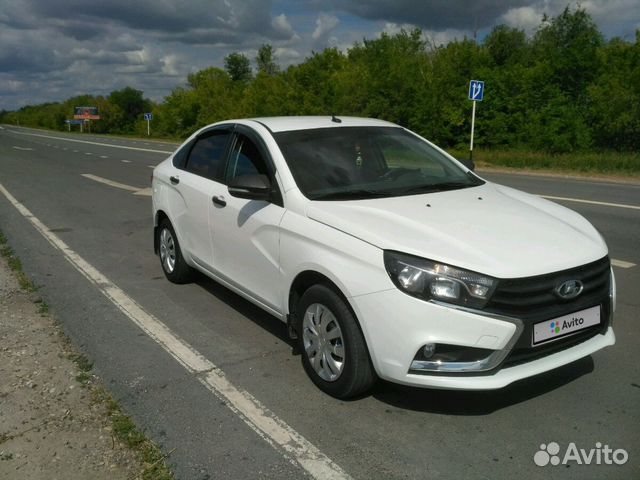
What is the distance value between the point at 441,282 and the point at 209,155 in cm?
295

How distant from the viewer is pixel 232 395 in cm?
373

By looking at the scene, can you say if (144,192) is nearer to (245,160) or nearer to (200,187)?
Result: (200,187)

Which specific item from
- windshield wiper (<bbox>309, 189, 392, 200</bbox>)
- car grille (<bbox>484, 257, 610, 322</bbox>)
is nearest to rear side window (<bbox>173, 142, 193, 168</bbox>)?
windshield wiper (<bbox>309, 189, 392, 200</bbox>)

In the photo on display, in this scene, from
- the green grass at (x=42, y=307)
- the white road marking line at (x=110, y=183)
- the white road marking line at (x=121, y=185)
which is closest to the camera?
the green grass at (x=42, y=307)

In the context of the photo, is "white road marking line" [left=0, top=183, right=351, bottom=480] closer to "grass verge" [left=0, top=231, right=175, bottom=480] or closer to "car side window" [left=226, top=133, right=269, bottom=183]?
"grass verge" [left=0, top=231, right=175, bottom=480]

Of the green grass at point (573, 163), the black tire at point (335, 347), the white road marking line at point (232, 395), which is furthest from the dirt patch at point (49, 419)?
the green grass at point (573, 163)

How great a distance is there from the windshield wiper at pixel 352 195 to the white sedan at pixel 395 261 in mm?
18

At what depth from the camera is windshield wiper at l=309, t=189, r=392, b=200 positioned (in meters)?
4.02

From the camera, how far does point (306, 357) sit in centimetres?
388

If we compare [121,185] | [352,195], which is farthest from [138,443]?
[121,185]

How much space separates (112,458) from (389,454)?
1.37m

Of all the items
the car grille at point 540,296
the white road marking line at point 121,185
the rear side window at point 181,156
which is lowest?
the white road marking line at point 121,185

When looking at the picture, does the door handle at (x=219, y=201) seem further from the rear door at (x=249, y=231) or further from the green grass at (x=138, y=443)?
the green grass at (x=138, y=443)

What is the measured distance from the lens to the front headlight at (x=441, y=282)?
10.2ft
